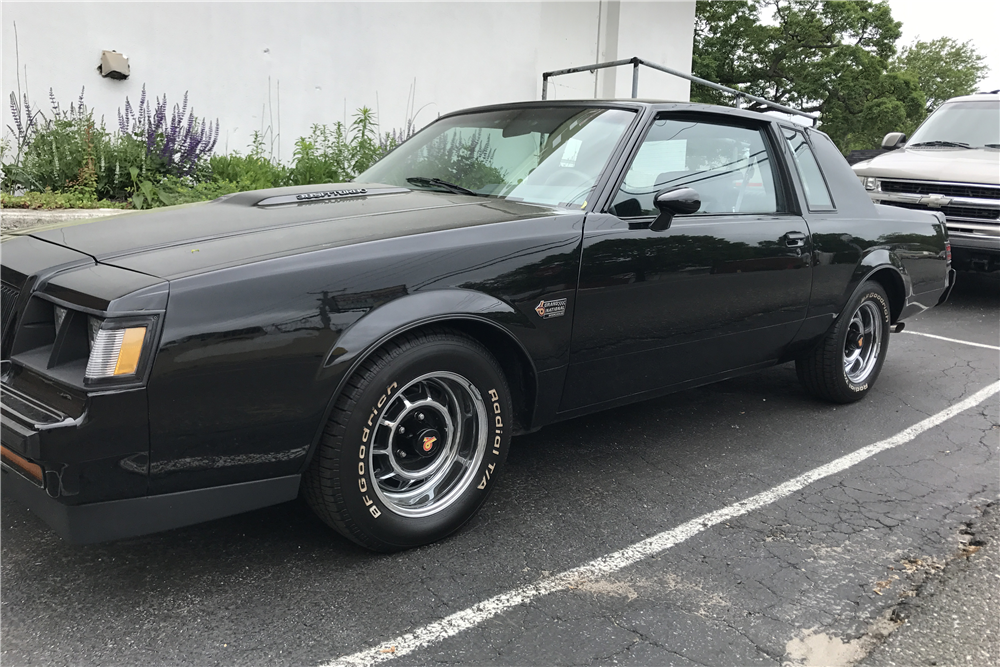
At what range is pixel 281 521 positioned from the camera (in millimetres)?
2982

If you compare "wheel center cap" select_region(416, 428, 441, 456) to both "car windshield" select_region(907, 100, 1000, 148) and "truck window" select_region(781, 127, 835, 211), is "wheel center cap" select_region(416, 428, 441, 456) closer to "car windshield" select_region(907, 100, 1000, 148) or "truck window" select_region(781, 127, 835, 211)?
"truck window" select_region(781, 127, 835, 211)

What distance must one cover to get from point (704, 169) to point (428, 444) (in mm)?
1939

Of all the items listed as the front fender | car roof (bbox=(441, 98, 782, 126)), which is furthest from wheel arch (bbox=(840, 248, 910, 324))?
the front fender

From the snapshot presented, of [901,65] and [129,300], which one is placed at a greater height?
[901,65]

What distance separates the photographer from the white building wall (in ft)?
22.6

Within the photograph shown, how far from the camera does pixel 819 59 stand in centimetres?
3241

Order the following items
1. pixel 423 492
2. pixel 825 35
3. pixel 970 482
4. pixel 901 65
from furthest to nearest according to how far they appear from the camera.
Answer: pixel 901 65 < pixel 825 35 < pixel 970 482 < pixel 423 492

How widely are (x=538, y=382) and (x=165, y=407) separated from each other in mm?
1356

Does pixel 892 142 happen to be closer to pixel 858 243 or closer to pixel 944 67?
pixel 858 243

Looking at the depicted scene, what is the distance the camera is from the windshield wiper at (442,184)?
3528mm

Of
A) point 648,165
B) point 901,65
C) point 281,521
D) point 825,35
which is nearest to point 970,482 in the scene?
point 648,165

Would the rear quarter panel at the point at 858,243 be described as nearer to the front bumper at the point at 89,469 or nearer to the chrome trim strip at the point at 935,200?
the front bumper at the point at 89,469

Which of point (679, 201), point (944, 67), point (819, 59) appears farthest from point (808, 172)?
point (944, 67)

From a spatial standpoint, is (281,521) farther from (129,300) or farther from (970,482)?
(970,482)
